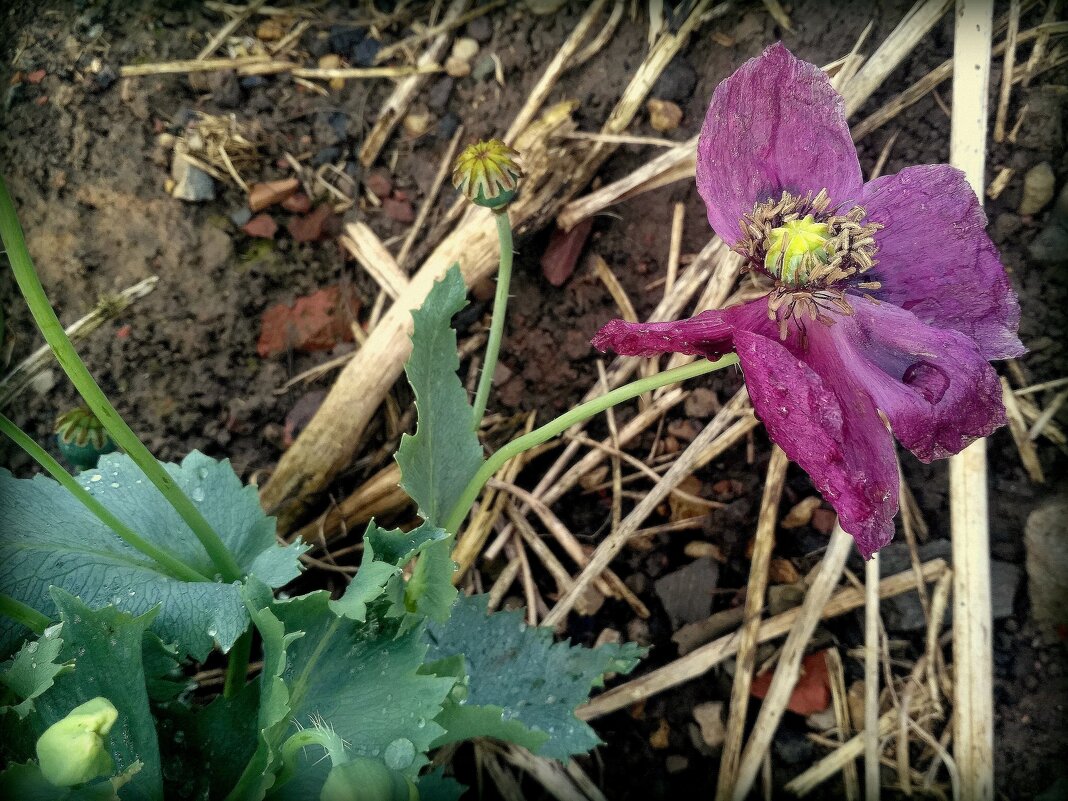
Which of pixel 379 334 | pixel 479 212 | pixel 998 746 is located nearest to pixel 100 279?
pixel 379 334

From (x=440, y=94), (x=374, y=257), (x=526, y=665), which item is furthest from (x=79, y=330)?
(x=526, y=665)

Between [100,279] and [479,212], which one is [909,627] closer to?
[479,212]

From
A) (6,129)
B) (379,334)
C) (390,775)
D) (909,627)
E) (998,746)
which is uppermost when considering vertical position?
(6,129)

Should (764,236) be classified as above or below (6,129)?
below

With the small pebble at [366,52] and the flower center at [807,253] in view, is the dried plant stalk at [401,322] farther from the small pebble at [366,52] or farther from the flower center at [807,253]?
the flower center at [807,253]

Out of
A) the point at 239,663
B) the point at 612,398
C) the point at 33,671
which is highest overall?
the point at 612,398

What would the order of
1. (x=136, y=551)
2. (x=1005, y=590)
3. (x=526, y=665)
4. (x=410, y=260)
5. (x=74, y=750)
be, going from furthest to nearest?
(x=410, y=260) < (x=1005, y=590) < (x=526, y=665) < (x=136, y=551) < (x=74, y=750)

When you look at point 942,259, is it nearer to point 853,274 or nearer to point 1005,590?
point 853,274
